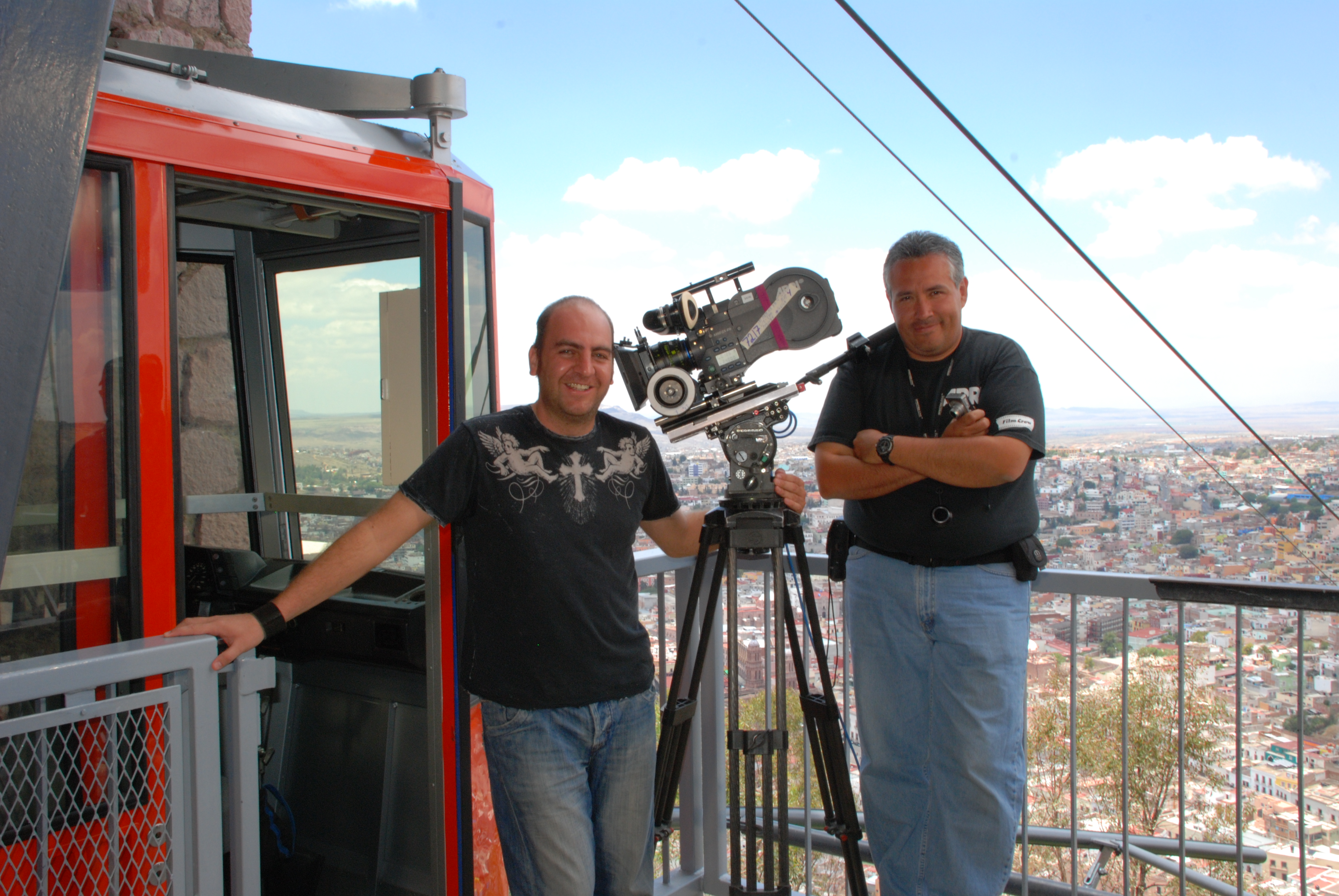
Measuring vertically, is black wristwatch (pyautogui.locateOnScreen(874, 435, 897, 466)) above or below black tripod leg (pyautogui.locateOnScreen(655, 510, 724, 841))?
above

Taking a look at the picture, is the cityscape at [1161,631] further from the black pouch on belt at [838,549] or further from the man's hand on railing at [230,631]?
the man's hand on railing at [230,631]

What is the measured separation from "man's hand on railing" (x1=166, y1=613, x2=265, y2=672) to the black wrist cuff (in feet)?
0.15

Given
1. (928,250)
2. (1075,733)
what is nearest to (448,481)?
(928,250)

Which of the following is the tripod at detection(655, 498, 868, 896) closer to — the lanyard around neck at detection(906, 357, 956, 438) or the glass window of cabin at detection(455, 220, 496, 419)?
the lanyard around neck at detection(906, 357, 956, 438)

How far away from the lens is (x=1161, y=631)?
2330 millimetres

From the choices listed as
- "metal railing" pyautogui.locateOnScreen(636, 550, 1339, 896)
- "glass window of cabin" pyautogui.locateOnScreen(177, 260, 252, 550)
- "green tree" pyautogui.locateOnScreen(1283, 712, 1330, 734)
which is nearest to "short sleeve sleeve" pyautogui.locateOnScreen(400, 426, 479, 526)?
"metal railing" pyautogui.locateOnScreen(636, 550, 1339, 896)

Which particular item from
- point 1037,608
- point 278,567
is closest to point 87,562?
point 278,567

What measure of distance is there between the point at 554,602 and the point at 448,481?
13.6 inches

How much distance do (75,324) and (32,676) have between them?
2.54ft

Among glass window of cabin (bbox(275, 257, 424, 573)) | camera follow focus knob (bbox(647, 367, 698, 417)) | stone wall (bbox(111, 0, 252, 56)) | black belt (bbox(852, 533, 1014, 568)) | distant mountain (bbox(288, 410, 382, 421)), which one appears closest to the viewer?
camera follow focus knob (bbox(647, 367, 698, 417))

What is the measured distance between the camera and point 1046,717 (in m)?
3.14

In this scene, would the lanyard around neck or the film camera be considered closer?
the film camera

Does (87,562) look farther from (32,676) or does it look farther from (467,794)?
(467,794)

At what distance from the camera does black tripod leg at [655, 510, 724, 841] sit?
212 centimetres
